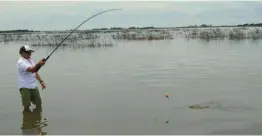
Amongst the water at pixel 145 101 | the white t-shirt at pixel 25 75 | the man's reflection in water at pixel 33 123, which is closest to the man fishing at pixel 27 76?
the white t-shirt at pixel 25 75

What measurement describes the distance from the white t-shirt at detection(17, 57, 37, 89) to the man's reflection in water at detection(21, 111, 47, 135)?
2.07 feet

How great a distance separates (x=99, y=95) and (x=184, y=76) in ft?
11.8

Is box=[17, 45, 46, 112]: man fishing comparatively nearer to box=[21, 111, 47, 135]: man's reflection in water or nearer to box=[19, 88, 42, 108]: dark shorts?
box=[19, 88, 42, 108]: dark shorts

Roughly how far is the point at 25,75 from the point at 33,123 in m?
0.86

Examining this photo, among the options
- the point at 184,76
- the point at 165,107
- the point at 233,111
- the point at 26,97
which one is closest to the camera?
the point at 26,97

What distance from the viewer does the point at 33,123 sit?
6734 mm

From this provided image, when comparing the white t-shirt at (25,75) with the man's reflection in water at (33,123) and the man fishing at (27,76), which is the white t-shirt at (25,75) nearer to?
the man fishing at (27,76)

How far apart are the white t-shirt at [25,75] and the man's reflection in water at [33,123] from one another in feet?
2.07

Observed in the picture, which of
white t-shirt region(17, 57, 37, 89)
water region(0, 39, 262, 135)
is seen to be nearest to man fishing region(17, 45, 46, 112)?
white t-shirt region(17, 57, 37, 89)

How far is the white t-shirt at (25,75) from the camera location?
6426 mm

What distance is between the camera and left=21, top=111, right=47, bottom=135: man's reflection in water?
20.4 feet

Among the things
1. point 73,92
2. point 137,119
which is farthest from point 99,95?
point 137,119

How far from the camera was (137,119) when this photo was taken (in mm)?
6801

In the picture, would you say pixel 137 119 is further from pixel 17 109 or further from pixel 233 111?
pixel 17 109
